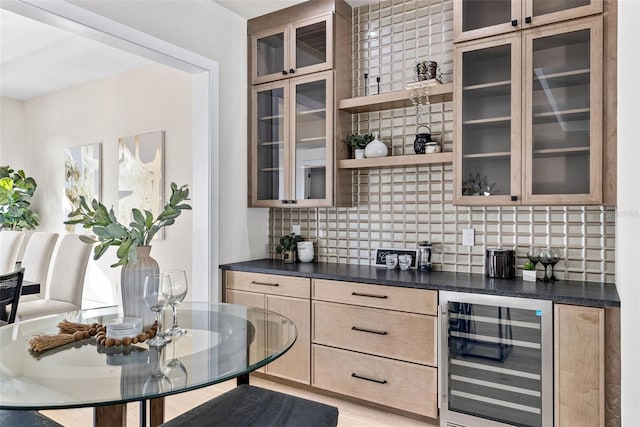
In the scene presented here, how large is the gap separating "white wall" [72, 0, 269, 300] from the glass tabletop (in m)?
1.58

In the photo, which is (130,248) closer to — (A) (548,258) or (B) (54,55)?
(A) (548,258)

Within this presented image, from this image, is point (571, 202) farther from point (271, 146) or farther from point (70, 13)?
point (70, 13)

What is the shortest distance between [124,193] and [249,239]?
1.89 metres

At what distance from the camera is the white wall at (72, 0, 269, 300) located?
115 inches

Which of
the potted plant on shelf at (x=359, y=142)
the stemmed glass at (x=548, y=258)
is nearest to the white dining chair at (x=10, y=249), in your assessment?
the potted plant on shelf at (x=359, y=142)

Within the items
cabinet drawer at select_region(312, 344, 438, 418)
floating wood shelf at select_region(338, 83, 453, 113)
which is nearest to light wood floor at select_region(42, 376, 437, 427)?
cabinet drawer at select_region(312, 344, 438, 418)

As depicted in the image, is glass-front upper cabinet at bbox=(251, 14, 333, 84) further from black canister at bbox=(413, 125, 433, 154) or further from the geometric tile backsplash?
black canister at bbox=(413, 125, 433, 154)

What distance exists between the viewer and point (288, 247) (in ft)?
11.3

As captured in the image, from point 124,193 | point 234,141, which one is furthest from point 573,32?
point 124,193

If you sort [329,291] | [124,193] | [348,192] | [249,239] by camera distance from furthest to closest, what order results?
[124,193]
[249,239]
[348,192]
[329,291]

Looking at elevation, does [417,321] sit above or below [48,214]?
below

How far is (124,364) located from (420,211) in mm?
2196

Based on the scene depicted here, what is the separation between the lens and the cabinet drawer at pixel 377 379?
2.46 meters

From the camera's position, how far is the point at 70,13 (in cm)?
229
